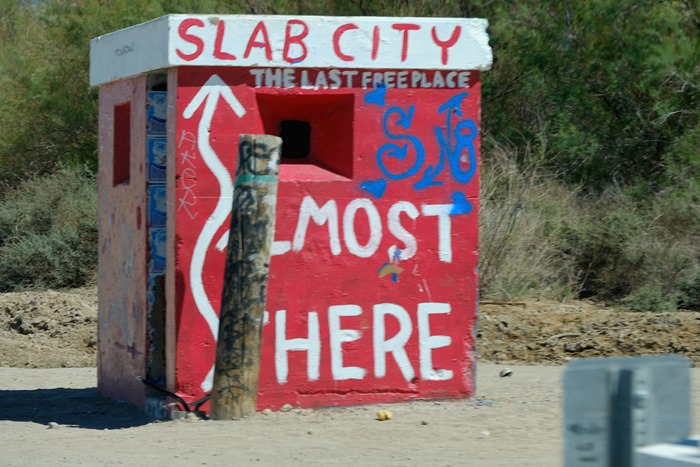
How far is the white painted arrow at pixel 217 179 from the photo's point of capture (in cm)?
870

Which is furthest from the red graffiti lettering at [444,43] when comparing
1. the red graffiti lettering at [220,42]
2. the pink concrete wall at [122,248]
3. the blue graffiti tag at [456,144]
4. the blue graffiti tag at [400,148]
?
the pink concrete wall at [122,248]

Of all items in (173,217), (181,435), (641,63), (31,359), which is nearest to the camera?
(181,435)

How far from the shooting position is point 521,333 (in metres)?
13.3

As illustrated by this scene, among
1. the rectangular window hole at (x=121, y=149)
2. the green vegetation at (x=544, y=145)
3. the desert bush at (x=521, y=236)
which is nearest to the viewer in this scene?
the rectangular window hole at (x=121, y=149)

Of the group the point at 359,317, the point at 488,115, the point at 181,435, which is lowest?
the point at 181,435

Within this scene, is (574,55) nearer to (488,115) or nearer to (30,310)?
(488,115)

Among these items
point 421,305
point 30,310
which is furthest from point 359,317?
point 30,310

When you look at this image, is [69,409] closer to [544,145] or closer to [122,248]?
[122,248]

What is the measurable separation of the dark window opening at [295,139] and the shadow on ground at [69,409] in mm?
2264

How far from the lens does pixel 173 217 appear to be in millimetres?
8711

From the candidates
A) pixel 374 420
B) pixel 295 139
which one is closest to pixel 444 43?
pixel 295 139

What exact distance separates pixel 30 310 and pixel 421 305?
7864 mm

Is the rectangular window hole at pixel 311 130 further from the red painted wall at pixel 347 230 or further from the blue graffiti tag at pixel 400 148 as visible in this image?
the blue graffiti tag at pixel 400 148

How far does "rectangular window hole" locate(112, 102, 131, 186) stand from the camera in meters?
10.3
